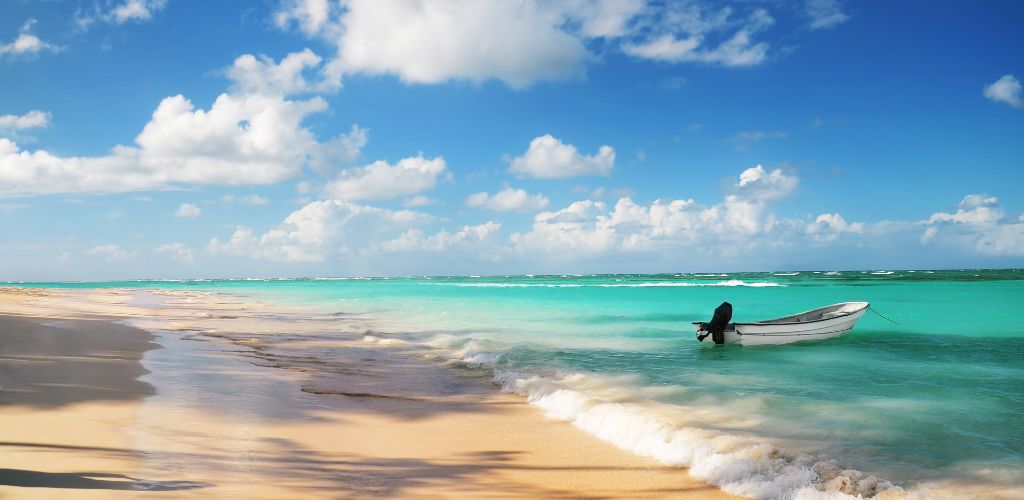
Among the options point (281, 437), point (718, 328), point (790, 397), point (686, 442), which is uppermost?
point (718, 328)

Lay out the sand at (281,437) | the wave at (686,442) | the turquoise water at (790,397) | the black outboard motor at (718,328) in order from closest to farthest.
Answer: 1. the sand at (281,437)
2. the wave at (686,442)
3. the turquoise water at (790,397)
4. the black outboard motor at (718,328)

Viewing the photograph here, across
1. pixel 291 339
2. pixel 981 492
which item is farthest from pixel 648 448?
pixel 291 339

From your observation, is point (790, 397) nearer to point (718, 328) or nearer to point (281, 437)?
point (718, 328)

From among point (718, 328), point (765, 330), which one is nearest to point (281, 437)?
point (718, 328)

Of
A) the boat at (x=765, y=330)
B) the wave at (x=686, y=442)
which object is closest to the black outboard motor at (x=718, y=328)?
the boat at (x=765, y=330)

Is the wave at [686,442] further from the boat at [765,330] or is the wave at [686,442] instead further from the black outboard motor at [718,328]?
the boat at [765,330]

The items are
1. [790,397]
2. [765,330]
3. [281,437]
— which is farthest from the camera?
[765,330]

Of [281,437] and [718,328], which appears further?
[718,328]

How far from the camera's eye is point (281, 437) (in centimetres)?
737

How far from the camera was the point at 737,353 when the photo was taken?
1750 cm

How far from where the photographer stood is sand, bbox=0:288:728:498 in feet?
18.6

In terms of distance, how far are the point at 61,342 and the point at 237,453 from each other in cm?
1219

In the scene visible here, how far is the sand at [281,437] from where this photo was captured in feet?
18.6

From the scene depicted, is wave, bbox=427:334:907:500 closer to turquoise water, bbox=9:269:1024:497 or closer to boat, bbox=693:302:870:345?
turquoise water, bbox=9:269:1024:497
